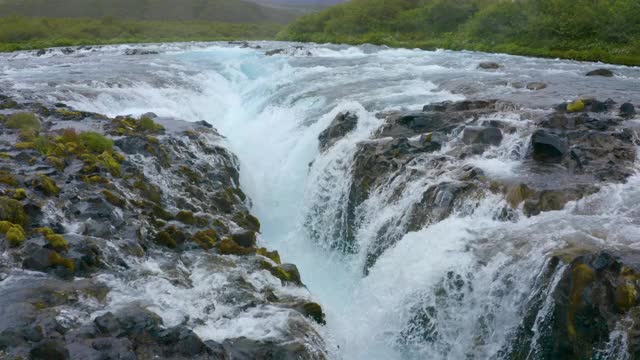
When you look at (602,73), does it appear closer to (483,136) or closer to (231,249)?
(483,136)

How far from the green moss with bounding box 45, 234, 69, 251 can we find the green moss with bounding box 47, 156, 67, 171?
325 centimetres

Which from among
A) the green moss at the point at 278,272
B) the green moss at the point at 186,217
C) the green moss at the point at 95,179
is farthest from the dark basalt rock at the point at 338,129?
the green moss at the point at 278,272

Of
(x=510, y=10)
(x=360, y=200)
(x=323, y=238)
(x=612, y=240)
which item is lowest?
(x=323, y=238)

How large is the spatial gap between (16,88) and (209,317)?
16758 mm

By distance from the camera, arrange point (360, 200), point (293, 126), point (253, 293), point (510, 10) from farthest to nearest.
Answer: point (510, 10)
point (293, 126)
point (360, 200)
point (253, 293)

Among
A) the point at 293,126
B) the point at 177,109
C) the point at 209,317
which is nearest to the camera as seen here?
the point at 209,317

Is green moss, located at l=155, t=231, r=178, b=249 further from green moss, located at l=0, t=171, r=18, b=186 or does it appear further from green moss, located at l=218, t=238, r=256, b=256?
green moss, located at l=0, t=171, r=18, b=186

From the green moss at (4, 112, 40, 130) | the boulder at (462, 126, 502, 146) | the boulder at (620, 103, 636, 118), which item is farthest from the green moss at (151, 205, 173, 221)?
the boulder at (620, 103, 636, 118)

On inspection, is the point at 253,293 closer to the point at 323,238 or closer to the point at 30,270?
the point at 30,270

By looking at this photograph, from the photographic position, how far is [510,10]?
4425cm

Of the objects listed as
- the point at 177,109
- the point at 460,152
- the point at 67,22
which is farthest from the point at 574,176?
the point at 67,22

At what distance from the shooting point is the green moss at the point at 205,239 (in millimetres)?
10156

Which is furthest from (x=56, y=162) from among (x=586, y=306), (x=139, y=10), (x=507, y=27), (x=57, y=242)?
(x=139, y=10)

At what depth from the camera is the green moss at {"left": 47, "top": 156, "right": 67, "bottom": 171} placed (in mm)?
11499
